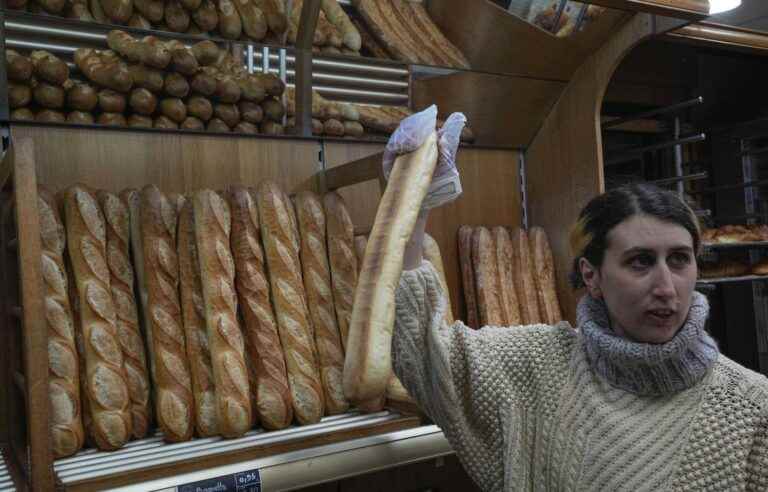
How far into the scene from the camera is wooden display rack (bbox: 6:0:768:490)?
1.53 meters

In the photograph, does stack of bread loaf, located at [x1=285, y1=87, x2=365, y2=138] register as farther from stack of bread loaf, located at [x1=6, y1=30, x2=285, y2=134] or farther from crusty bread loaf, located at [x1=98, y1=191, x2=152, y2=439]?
crusty bread loaf, located at [x1=98, y1=191, x2=152, y2=439]

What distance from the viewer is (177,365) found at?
1.55 m

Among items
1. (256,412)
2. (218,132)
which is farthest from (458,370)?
(218,132)

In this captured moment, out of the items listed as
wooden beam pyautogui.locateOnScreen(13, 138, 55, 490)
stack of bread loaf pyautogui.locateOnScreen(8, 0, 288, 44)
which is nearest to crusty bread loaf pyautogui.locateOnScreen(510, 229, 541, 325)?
stack of bread loaf pyautogui.locateOnScreen(8, 0, 288, 44)

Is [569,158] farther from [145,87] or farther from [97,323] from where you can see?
[97,323]

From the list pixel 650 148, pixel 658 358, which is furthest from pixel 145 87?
pixel 650 148

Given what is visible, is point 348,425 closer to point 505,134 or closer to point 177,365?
point 177,365

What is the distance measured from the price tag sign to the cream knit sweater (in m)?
0.33

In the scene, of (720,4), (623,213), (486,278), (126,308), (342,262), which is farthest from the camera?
(486,278)

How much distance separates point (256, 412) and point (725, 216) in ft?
8.12

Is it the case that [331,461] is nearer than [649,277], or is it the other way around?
[649,277]

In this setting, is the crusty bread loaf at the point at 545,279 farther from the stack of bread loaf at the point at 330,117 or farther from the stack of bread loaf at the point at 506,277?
the stack of bread loaf at the point at 330,117

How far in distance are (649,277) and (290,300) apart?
84 centimetres

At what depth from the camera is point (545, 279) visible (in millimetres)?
2355
